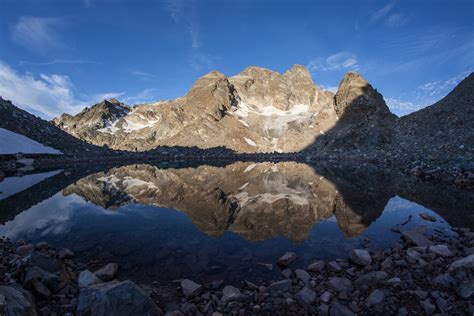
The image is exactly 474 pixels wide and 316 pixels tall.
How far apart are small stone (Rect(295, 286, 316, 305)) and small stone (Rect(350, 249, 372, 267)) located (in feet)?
9.73

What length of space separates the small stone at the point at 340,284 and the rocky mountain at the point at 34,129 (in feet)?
252

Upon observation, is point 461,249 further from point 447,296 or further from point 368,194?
point 368,194

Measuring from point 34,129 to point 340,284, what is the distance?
273 feet

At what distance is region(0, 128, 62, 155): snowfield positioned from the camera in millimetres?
53500


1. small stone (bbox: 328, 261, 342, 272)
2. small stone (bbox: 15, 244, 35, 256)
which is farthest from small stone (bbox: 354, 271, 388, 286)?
small stone (bbox: 15, 244, 35, 256)

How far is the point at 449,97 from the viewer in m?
80.6

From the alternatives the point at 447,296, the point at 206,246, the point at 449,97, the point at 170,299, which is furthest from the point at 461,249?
the point at 449,97

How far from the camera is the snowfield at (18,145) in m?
53.5

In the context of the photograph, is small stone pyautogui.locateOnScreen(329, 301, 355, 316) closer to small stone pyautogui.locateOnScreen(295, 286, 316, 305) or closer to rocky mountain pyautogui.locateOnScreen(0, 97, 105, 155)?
small stone pyautogui.locateOnScreen(295, 286, 316, 305)

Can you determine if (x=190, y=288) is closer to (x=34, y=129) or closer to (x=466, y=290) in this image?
(x=466, y=290)

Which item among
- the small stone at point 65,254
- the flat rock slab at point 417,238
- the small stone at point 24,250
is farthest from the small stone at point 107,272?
the flat rock slab at point 417,238

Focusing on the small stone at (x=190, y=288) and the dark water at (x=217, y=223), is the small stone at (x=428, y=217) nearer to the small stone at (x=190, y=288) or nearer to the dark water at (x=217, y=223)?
the dark water at (x=217, y=223)

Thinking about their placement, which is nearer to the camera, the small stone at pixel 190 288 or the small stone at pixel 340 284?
the small stone at pixel 340 284

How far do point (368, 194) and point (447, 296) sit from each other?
1884 centimetres
